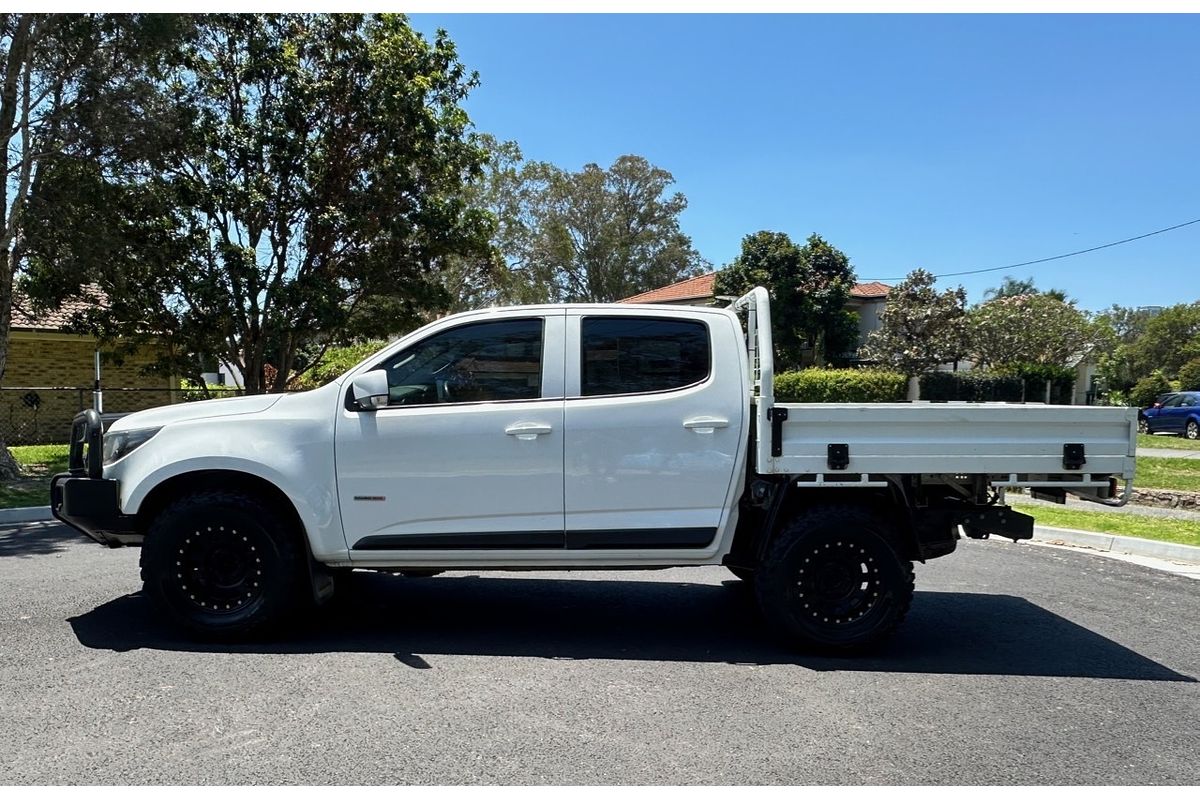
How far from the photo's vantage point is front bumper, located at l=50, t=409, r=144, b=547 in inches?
195

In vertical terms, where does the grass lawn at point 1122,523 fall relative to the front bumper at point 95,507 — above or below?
below

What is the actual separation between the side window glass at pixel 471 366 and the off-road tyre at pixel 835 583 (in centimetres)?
177

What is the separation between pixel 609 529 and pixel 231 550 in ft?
7.46

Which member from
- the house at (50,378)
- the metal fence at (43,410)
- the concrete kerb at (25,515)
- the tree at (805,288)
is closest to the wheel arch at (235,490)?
the concrete kerb at (25,515)

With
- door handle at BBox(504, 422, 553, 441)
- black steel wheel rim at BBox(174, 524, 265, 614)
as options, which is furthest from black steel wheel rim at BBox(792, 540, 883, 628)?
black steel wheel rim at BBox(174, 524, 265, 614)

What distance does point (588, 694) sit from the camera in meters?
4.20

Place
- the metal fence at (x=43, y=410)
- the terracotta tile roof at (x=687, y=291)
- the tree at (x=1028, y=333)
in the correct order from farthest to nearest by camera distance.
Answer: the terracotta tile roof at (x=687, y=291) < the tree at (x=1028, y=333) < the metal fence at (x=43, y=410)

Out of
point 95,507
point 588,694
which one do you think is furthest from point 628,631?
point 95,507

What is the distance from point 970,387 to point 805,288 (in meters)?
8.42

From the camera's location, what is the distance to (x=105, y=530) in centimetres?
501

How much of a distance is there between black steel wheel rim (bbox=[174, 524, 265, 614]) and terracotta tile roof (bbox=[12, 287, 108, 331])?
43.8ft

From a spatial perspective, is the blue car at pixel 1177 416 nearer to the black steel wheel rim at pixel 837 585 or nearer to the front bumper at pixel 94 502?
the black steel wheel rim at pixel 837 585

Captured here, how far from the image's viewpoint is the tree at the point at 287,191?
15.0m
